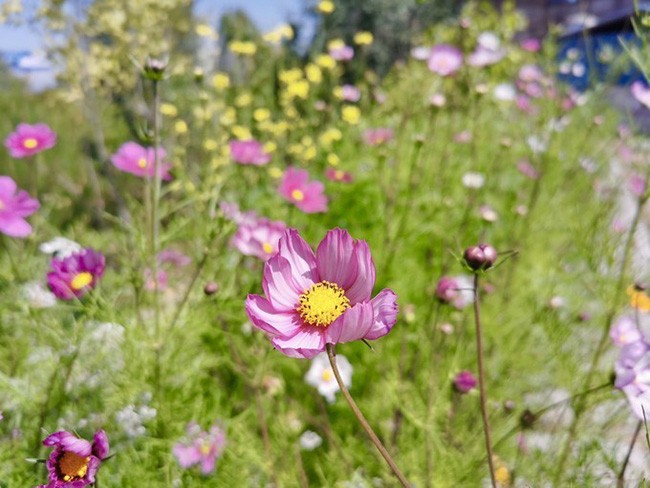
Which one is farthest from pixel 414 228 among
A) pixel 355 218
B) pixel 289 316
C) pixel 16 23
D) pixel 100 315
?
pixel 16 23

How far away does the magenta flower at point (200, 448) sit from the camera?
839mm

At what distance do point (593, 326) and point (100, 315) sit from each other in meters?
1.36

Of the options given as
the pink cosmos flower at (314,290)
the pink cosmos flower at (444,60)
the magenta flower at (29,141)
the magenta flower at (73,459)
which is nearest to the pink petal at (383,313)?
the pink cosmos flower at (314,290)

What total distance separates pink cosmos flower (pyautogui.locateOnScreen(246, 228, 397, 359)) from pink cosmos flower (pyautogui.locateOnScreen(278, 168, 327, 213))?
1.90ft

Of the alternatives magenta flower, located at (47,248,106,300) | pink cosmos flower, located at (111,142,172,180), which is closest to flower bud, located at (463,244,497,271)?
magenta flower, located at (47,248,106,300)

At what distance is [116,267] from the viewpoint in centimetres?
233

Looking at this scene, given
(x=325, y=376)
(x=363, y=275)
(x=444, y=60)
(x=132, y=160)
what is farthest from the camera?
(x=444, y=60)

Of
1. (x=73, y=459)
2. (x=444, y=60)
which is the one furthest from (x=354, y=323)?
(x=444, y=60)

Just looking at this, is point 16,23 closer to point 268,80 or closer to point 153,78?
point 268,80

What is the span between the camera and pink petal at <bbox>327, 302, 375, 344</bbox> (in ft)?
1.43

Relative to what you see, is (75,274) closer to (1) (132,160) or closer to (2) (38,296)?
(2) (38,296)

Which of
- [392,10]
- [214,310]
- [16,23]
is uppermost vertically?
[214,310]

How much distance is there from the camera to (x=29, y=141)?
1.01m

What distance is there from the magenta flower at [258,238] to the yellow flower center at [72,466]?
443 millimetres
